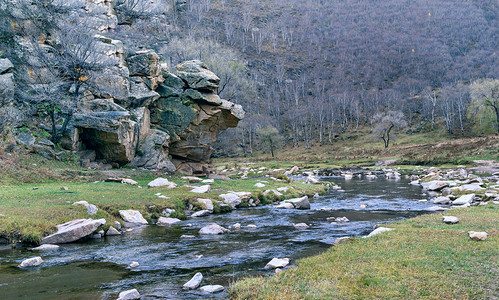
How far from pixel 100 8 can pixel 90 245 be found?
43030 millimetres

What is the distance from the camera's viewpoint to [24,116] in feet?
87.0

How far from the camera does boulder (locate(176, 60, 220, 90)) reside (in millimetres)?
37000

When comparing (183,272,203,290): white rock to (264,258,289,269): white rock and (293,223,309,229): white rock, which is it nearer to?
(264,258,289,269): white rock

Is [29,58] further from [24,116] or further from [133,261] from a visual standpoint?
[133,261]

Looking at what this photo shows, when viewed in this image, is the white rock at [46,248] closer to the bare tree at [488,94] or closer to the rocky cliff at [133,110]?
the rocky cliff at [133,110]

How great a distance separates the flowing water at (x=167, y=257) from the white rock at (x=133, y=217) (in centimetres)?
83

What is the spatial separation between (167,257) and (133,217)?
590cm

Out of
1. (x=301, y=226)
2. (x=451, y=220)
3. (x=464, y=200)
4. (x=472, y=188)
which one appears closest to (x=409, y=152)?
(x=472, y=188)

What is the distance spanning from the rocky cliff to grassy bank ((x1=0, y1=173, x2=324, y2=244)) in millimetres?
6938

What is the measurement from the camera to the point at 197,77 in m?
37.1

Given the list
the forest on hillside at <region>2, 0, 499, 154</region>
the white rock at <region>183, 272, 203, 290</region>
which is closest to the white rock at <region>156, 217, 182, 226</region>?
the white rock at <region>183, 272, 203, 290</region>

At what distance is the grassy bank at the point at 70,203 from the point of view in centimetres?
1166

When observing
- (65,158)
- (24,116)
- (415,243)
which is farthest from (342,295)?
(24,116)

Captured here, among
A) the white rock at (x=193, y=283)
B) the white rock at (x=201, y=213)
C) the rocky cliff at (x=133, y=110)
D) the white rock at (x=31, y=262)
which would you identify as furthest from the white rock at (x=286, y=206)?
the rocky cliff at (x=133, y=110)
